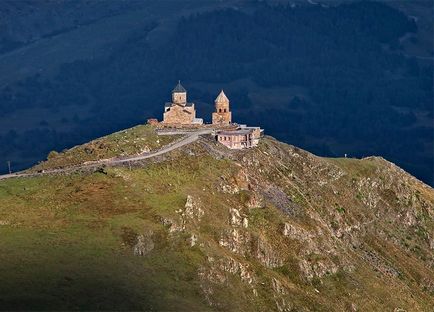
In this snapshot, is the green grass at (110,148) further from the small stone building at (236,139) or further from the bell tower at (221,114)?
the bell tower at (221,114)

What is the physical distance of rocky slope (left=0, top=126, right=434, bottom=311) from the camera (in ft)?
384

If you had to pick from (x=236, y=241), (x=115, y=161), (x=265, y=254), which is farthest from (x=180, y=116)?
(x=265, y=254)

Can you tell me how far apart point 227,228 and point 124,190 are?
56.7 feet

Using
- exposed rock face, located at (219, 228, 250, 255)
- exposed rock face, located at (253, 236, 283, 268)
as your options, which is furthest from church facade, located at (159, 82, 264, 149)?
exposed rock face, located at (219, 228, 250, 255)

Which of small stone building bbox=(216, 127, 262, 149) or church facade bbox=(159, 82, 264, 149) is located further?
church facade bbox=(159, 82, 264, 149)

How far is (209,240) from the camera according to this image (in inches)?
5448

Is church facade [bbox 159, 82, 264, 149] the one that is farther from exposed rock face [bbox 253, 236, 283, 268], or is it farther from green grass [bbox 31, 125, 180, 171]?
exposed rock face [bbox 253, 236, 283, 268]

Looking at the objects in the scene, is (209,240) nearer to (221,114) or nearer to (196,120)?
(196,120)

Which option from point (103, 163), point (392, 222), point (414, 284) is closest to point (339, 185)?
point (392, 222)

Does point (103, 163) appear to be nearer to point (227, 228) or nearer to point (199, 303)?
point (227, 228)

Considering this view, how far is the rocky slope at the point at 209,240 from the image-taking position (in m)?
117

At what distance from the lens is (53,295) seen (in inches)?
4323

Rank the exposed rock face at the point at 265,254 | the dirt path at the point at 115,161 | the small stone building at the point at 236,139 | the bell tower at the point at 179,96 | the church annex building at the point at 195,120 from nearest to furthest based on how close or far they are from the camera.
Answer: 1. the exposed rock face at the point at 265,254
2. the dirt path at the point at 115,161
3. the small stone building at the point at 236,139
4. the church annex building at the point at 195,120
5. the bell tower at the point at 179,96

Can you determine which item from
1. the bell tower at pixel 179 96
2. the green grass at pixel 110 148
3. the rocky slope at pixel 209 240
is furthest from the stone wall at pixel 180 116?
the rocky slope at pixel 209 240
